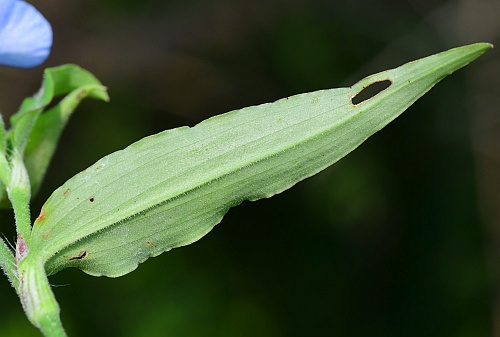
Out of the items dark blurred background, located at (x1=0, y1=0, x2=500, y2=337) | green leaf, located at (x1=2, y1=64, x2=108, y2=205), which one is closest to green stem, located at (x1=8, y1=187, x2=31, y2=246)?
green leaf, located at (x1=2, y1=64, x2=108, y2=205)

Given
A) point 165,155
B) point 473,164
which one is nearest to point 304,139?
point 165,155

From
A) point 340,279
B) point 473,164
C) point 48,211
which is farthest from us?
point 473,164

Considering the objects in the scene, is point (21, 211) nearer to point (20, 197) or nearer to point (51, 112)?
point (20, 197)

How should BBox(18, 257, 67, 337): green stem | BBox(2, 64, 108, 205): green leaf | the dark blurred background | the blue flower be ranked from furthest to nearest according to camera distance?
the dark blurred background < BBox(2, 64, 108, 205): green leaf < the blue flower < BBox(18, 257, 67, 337): green stem

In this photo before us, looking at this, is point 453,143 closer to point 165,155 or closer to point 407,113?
point 407,113

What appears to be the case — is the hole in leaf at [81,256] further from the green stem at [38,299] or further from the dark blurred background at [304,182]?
the dark blurred background at [304,182]

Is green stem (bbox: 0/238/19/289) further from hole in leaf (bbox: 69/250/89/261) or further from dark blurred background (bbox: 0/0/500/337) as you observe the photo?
dark blurred background (bbox: 0/0/500/337)
